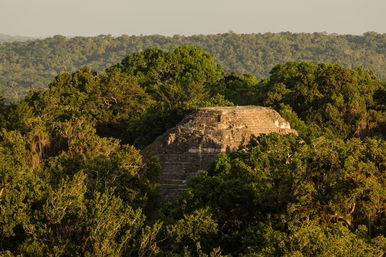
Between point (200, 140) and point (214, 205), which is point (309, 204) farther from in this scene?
point (200, 140)

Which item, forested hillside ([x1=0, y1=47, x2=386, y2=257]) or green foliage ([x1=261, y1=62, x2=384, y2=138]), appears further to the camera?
green foliage ([x1=261, y1=62, x2=384, y2=138])

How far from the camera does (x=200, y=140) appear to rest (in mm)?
42344

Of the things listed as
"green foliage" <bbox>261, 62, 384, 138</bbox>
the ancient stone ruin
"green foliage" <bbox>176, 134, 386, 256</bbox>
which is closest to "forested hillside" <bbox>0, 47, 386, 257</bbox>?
"green foliage" <bbox>176, 134, 386, 256</bbox>

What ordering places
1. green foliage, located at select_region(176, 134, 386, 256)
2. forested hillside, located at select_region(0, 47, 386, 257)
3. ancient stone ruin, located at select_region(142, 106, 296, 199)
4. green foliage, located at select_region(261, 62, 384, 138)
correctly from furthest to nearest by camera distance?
green foliage, located at select_region(261, 62, 384, 138)
ancient stone ruin, located at select_region(142, 106, 296, 199)
forested hillside, located at select_region(0, 47, 386, 257)
green foliage, located at select_region(176, 134, 386, 256)

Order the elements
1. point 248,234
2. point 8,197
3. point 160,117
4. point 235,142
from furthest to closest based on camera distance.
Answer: point 160,117
point 235,142
point 8,197
point 248,234

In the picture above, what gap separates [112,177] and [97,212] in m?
7.71

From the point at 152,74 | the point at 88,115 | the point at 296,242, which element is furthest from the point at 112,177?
Answer: the point at 152,74

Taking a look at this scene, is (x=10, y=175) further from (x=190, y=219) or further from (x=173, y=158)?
(x=173, y=158)

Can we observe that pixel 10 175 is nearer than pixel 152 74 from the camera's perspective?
Yes

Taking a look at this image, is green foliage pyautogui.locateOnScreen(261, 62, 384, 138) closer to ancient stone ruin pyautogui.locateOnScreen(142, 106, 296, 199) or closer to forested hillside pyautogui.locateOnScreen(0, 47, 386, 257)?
ancient stone ruin pyautogui.locateOnScreen(142, 106, 296, 199)

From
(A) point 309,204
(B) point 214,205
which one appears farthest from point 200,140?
(A) point 309,204

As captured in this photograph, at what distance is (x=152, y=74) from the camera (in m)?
93.4

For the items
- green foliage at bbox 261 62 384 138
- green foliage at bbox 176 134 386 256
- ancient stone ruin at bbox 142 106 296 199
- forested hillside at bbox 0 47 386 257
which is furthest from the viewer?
green foliage at bbox 261 62 384 138

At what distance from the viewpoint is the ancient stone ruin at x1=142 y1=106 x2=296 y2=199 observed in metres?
41.7
